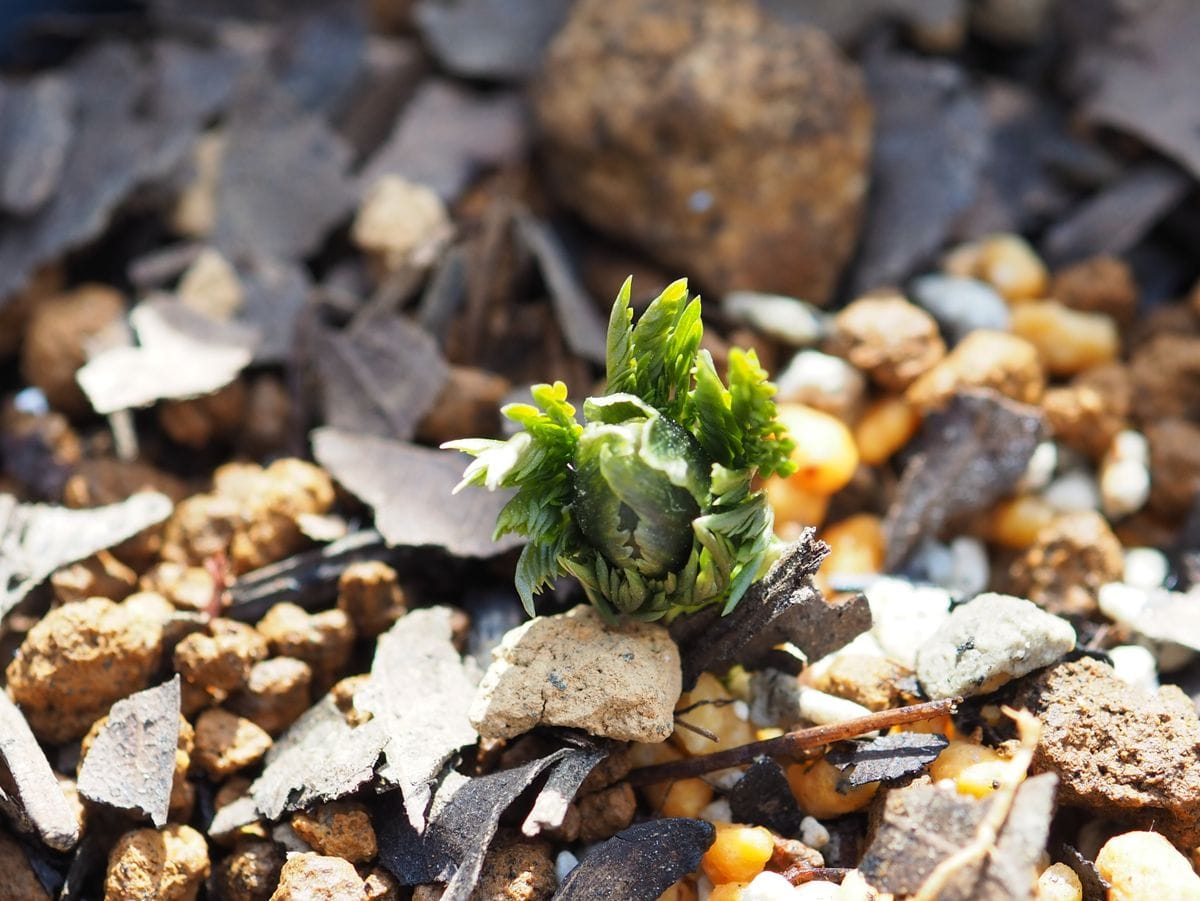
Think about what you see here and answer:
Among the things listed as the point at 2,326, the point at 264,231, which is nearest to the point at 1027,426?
the point at 264,231

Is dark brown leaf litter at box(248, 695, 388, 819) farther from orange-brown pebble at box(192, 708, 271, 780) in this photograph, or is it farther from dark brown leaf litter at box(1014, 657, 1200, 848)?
dark brown leaf litter at box(1014, 657, 1200, 848)

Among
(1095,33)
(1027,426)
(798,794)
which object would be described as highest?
(1095,33)

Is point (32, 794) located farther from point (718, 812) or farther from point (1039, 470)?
point (1039, 470)

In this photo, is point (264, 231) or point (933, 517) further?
point (264, 231)

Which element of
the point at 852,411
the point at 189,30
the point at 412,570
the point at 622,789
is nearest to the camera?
the point at 622,789

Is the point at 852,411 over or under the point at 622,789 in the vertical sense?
over

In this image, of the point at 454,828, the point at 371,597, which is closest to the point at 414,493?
the point at 371,597

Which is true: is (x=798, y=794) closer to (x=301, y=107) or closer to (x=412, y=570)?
(x=412, y=570)

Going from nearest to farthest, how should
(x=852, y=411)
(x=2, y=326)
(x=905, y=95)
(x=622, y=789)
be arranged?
1. (x=622, y=789)
2. (x=852, y=411)
3. (x=2, y=326)
4. (x=905, y=95)
